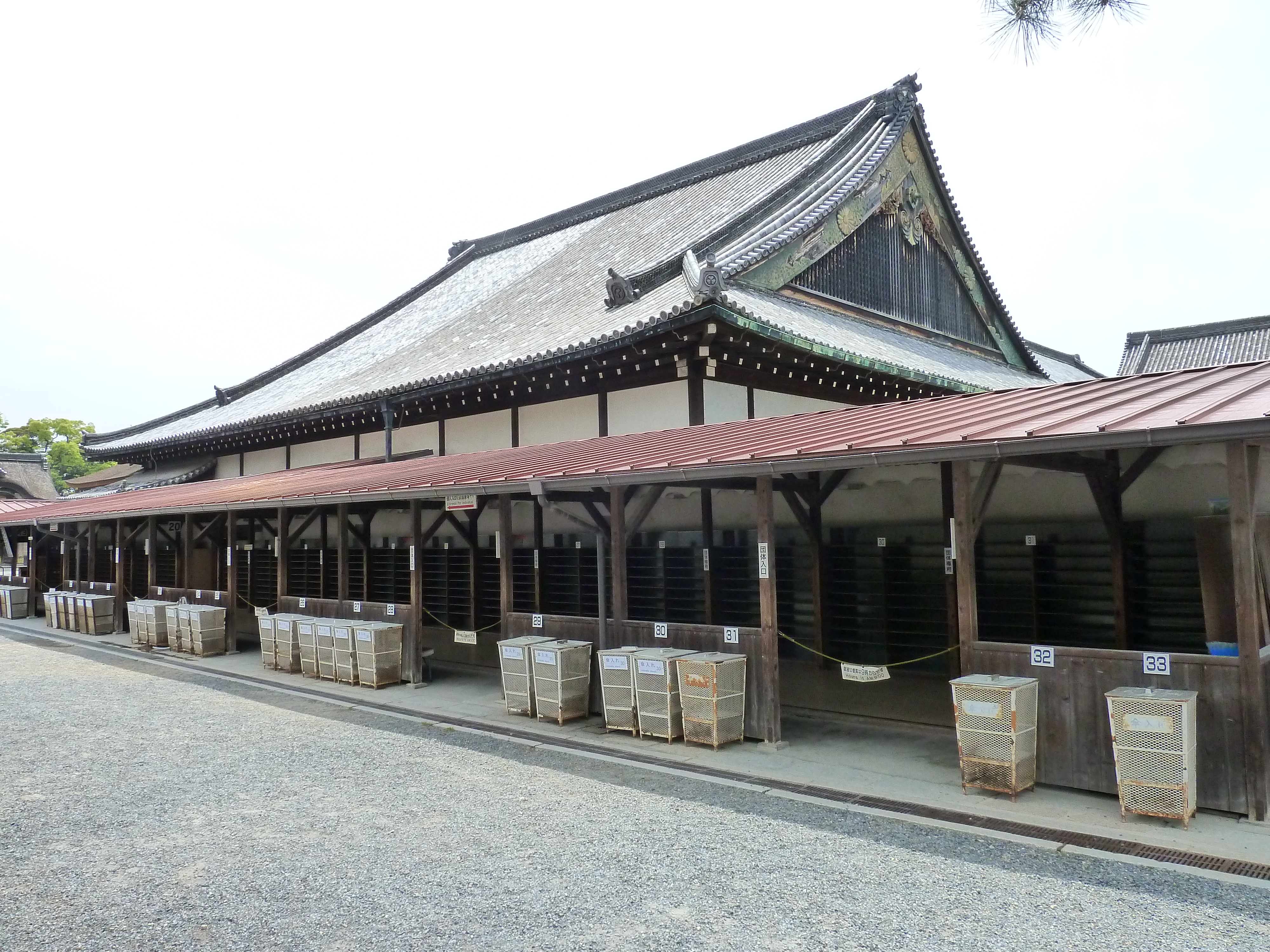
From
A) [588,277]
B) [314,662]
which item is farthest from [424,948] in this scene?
[588,277]

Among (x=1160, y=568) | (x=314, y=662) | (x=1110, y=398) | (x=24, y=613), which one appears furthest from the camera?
(x=24, y=613)

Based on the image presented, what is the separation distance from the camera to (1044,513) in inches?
367

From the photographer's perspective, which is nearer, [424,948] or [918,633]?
[424,948]

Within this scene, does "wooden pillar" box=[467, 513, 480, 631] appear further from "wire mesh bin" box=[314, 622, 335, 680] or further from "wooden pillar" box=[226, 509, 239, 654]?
"wooden pillar" box=[226, 509, 239, 654]

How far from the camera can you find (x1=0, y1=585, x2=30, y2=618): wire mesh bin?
2412 cm

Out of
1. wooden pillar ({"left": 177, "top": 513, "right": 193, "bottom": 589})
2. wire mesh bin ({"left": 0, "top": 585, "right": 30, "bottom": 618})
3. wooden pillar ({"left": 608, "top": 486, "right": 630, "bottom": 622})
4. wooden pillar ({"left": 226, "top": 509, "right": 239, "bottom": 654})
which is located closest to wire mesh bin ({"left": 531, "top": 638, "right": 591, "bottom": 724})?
wooden pillar ({"left": 608, "top": 486, "right": 630, "bottom": 622})

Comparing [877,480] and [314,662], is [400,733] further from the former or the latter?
[877,480]

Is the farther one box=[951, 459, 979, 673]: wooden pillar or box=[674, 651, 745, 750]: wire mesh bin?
box=[674, 651, 745, 750]: wire mesh bin

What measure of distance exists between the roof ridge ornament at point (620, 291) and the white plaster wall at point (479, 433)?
8.23 ft

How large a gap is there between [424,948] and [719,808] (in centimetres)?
273

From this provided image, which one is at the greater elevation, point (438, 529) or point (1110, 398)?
point (1110, 398)

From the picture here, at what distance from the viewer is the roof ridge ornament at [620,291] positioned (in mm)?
13094

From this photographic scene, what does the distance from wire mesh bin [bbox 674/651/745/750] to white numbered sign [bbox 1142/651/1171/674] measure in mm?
3362

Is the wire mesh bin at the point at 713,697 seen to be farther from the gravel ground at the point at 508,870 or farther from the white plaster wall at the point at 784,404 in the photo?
the white plaster wall at the point at 784,404
